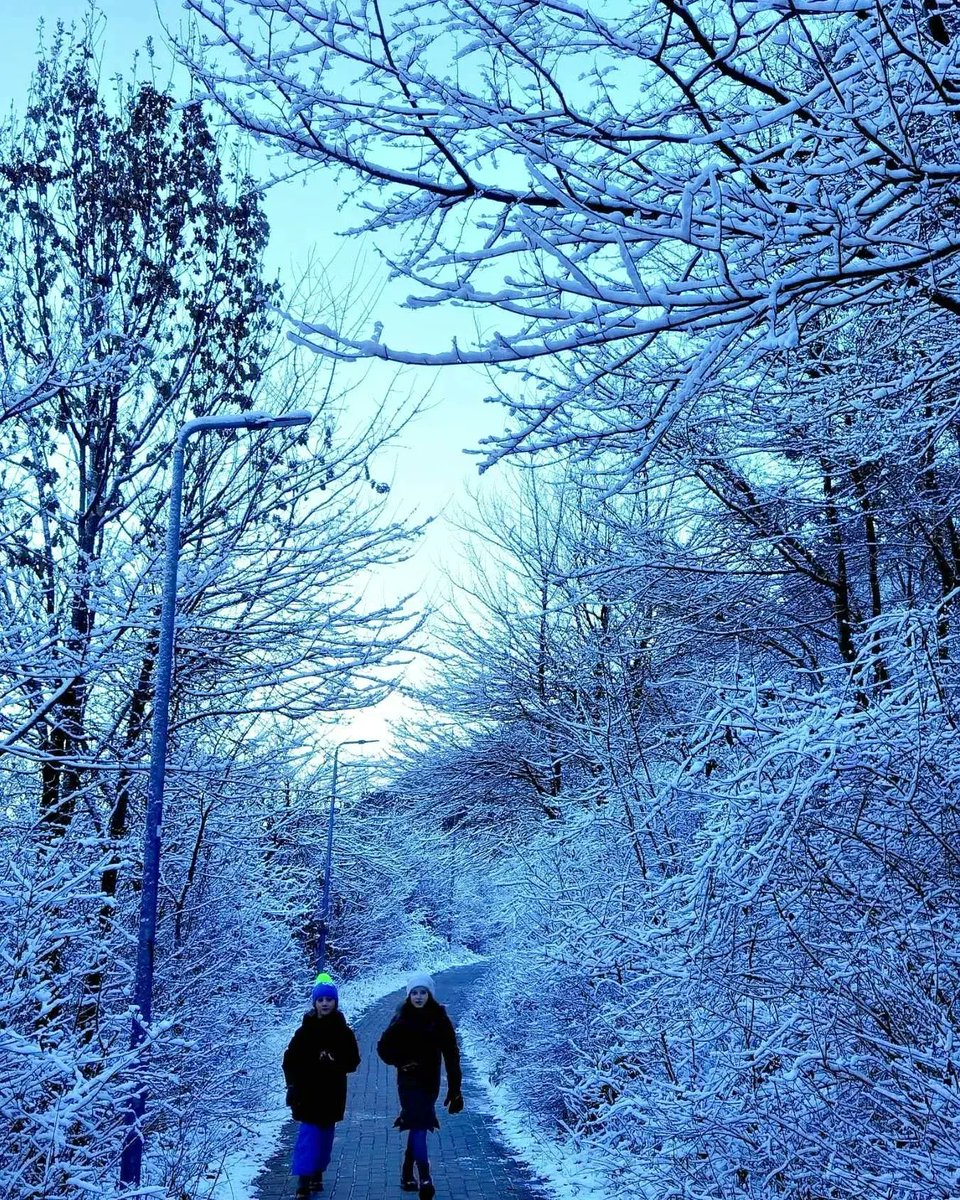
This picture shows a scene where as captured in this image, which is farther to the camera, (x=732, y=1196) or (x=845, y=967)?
(x=732, y=1196)

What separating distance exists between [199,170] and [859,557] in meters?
6.54

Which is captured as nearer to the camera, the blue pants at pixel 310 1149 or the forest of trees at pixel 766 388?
the forest of trees at pixel 766 388

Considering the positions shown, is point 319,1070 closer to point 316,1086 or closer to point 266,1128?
point 316,1086

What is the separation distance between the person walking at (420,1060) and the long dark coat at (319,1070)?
1.02ft

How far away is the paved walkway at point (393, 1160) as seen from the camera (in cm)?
915

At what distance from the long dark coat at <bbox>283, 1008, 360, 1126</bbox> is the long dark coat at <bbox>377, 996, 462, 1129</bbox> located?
12.2 inches

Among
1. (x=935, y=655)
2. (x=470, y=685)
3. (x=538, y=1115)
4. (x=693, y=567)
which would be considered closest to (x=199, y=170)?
(x=693, y=567)

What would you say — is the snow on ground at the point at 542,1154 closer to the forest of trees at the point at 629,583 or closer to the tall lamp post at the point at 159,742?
the forest of trees at the point at 629,583

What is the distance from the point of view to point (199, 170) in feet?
31.1

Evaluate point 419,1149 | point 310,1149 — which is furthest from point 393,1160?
point 310,1149

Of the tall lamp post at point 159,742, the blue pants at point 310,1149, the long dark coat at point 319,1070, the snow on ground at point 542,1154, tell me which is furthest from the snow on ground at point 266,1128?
the snow on ground at point 542,1154

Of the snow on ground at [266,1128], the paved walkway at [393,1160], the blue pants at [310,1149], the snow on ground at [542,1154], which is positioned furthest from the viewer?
the snow on ground at [266,1128]

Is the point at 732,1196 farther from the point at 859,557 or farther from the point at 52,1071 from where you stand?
the point at 859,557

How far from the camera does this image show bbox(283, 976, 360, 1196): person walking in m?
8.30
